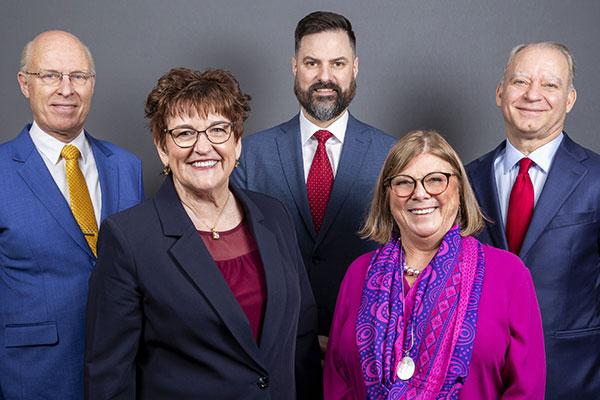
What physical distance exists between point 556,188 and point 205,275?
1.30 m

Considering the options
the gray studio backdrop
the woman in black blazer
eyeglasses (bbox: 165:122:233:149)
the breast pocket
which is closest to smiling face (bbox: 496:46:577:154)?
the gray studio backdrop

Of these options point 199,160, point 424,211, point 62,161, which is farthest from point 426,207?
point 62,161

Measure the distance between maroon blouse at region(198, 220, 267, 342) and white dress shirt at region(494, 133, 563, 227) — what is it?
1.00m

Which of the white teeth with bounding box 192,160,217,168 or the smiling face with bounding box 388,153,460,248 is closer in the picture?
the white teeth with bounding box 192,160,217,168

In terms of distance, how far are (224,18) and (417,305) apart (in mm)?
2031

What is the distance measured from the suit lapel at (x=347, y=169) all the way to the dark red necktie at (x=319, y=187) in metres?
0.04

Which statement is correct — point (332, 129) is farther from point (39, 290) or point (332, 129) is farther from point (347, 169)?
point (39, 290)

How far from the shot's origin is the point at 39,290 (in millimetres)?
2586

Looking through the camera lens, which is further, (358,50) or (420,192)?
(358,50)

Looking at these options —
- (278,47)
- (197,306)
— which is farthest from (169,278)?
(278,47)

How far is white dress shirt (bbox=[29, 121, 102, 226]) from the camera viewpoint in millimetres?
2768

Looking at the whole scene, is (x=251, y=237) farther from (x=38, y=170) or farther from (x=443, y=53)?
(x=443, y=53)

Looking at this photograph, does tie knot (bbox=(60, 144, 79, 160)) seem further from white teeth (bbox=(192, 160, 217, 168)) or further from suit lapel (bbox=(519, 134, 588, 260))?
suit lapel (bbox=(519, 134, 588, 260))

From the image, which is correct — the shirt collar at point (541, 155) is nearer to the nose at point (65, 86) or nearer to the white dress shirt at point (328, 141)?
the white dress shirt at point (328, 141)
